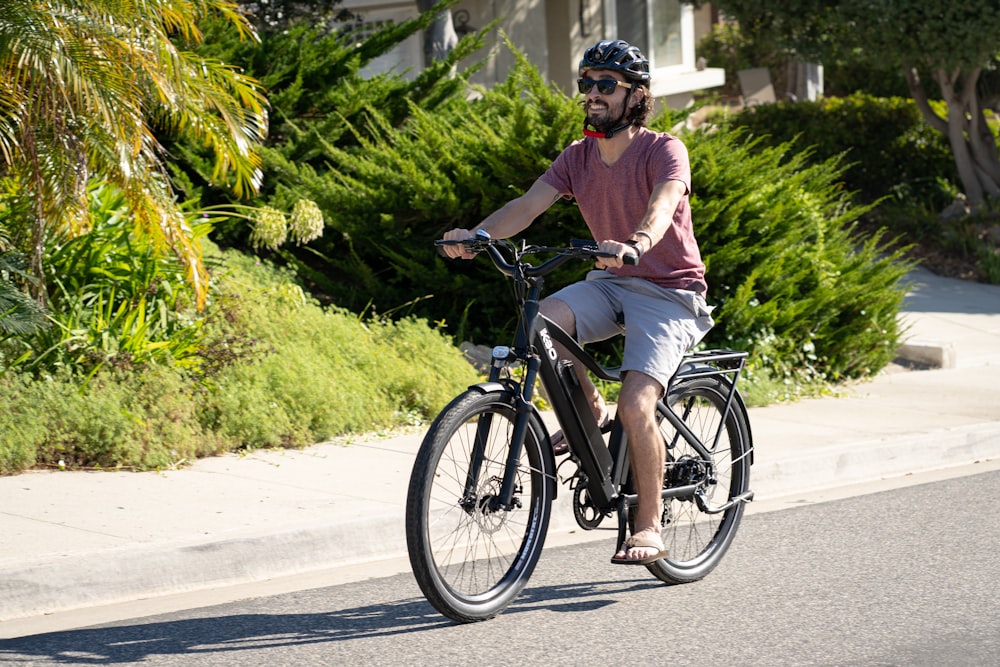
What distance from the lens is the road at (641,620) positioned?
457cm

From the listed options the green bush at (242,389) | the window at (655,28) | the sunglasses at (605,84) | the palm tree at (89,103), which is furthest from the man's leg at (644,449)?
the window at (655,28)

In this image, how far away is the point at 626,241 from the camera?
193 inches

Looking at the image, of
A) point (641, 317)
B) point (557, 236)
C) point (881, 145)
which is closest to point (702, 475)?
point (641, 317)

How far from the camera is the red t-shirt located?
5.06 metres

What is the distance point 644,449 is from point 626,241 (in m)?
0.76

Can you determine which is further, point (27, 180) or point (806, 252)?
point (806, 252)

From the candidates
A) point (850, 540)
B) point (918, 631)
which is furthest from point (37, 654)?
point (850, 540)

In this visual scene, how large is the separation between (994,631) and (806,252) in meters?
6.36

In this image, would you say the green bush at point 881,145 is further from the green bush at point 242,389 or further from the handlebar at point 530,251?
the handlebar at point 530,251

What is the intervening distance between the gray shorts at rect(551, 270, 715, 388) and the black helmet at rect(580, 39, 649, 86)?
762 millimetres

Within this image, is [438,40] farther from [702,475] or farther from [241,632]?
[241,632]

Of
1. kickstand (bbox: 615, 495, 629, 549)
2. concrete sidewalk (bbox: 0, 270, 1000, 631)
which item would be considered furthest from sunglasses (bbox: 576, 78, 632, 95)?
concrete sidewalk (bbox: 0, 270, 1000, 631)

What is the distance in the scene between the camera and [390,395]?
8.74 metres

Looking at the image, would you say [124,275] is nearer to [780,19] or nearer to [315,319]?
[315,319]
